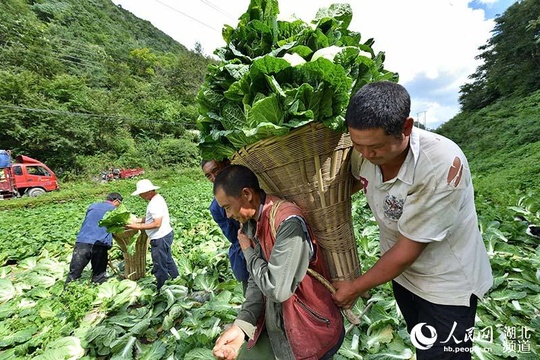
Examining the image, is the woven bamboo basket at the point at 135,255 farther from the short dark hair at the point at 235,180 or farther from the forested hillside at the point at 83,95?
the forested hillside at the point at 83,95

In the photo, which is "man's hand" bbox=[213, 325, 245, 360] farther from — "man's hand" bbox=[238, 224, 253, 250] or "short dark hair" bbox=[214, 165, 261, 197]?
"short dark hair" bbox=[214, 165, 261, 197]

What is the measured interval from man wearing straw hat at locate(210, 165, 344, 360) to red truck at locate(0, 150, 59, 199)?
22888mm

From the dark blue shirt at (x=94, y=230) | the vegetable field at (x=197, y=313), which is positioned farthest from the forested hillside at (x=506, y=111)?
the dark blue shirt at (x=94, y=230)

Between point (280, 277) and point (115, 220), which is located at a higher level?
point (280, 277)

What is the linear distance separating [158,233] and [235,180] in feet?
13.0

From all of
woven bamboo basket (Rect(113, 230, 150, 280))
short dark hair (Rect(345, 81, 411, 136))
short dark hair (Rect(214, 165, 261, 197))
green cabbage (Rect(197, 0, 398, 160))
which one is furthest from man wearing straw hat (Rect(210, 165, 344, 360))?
woven bamboo basket (Rect(113, 230, 150, 280))

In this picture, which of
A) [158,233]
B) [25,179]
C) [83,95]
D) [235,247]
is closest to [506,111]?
[158,233]

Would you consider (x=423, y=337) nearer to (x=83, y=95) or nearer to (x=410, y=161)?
(x=410, y=161)

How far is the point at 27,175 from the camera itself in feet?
65.2

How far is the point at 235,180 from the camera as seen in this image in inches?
61.4

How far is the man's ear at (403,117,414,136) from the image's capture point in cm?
125

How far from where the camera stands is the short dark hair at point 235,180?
1.56m

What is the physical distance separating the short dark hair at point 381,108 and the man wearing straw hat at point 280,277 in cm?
53

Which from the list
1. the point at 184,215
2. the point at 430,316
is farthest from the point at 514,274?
the point at 184,215
